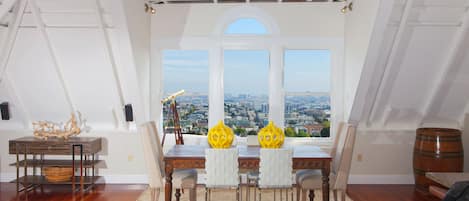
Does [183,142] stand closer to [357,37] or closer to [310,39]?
[310,39]

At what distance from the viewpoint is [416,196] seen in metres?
4.74

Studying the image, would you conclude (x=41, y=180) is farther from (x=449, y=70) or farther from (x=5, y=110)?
(x=449, y=70)

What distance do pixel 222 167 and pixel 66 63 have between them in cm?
242

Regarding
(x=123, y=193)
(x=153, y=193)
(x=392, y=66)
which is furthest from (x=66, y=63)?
(x=392, y=66)

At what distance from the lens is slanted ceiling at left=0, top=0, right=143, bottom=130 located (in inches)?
156

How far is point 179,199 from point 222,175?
42.4 inches

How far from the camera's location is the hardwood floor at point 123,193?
15.1 feet

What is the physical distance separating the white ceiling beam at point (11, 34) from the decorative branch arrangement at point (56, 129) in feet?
3.32

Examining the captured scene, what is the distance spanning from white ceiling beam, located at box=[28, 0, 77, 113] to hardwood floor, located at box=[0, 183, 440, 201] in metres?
1.13

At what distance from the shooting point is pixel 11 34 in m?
4.04

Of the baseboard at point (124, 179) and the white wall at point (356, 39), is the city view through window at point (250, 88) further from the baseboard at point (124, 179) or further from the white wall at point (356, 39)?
the baseboard at point (124, 179)

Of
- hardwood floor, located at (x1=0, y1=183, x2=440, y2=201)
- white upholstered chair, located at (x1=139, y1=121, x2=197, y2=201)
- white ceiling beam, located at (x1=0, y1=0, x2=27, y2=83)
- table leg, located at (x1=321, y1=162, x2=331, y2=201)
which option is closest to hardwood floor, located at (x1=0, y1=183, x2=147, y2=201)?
hardwood floor, located at (x1=0, y1=183, x2=440, y2=201)

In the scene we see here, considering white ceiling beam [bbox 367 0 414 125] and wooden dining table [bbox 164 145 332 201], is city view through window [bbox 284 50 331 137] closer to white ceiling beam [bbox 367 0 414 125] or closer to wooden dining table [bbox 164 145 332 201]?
white ceiling beam [bbox 367 0 414 125]

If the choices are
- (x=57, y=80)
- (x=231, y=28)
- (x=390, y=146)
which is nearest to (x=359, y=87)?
(x=390, y=146)
